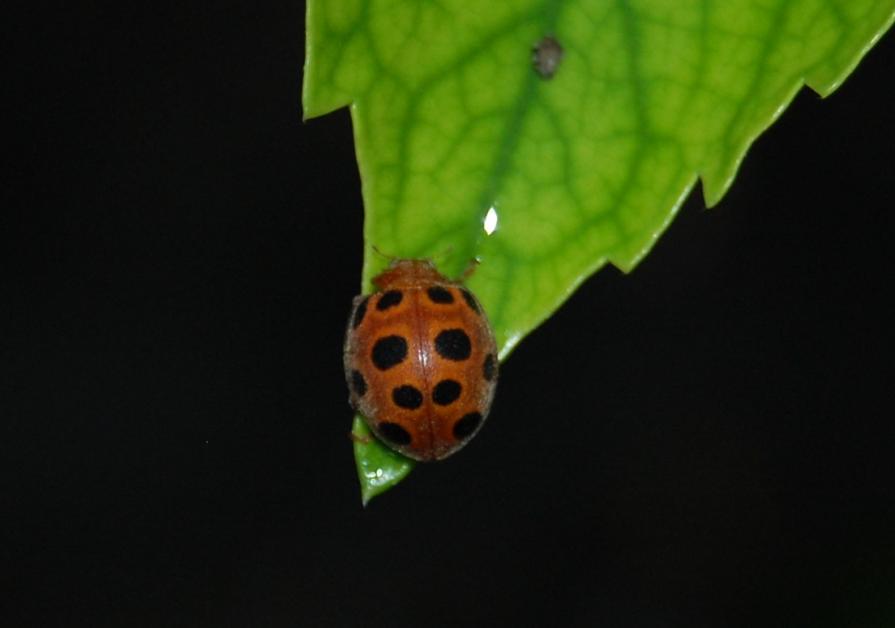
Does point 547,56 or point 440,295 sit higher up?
point 440,295

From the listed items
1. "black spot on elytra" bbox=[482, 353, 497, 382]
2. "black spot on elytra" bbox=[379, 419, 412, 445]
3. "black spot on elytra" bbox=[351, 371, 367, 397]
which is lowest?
"black spot on elytra" bbox=[379, 419, 412, 445]

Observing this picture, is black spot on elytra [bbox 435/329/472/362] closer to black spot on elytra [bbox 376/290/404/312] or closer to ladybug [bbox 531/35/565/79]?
black spot on elytra [bbox 376/290/404/312]

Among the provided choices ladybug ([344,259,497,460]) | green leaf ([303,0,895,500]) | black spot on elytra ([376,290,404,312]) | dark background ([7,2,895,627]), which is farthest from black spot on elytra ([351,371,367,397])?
dark background ([7,2,895,627])

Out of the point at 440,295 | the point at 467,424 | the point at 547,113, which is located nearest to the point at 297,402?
the point at 467,424

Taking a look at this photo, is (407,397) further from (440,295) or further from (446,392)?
(440,295)

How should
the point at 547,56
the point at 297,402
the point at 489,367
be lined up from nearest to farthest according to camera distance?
the point at 547,56 < the point at 489,367 < the point at 297,402

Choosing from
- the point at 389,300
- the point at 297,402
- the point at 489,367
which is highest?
the point at 297,402
